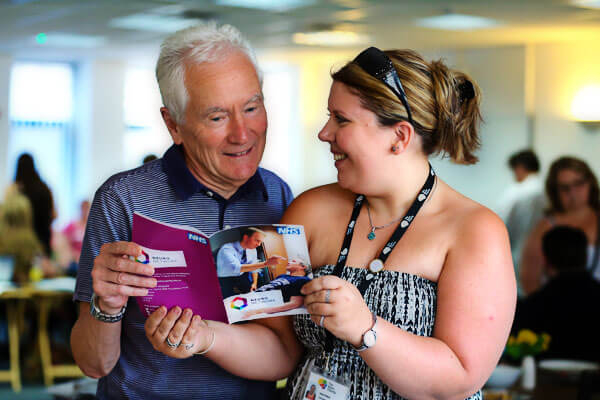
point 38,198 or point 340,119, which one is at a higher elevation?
point 340,119

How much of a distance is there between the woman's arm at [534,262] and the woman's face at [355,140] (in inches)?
169

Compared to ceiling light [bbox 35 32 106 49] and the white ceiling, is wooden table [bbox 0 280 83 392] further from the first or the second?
ceiling light [bbox 35 32 106 49]

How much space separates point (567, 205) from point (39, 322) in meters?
4.65

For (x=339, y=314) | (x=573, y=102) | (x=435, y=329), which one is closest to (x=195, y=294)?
(x=339, y=314)

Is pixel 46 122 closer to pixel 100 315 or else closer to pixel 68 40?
pixel 68 40

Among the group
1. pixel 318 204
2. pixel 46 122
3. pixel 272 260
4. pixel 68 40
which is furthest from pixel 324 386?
pixel 46 122

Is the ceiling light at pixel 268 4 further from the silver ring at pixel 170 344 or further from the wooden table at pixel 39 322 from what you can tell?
the silver ring at pixel 170 344

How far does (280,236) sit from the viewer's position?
147 centimetres

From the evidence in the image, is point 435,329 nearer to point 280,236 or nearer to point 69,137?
point 280,236

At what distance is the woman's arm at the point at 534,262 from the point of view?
5543 mm

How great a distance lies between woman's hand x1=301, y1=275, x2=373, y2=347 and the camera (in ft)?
4.43

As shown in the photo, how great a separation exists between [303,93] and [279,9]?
4.21 m

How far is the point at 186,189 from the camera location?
6.02ft

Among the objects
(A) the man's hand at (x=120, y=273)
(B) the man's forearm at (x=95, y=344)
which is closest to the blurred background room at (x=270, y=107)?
(B) the man's forearm at (x=95, y=344)
